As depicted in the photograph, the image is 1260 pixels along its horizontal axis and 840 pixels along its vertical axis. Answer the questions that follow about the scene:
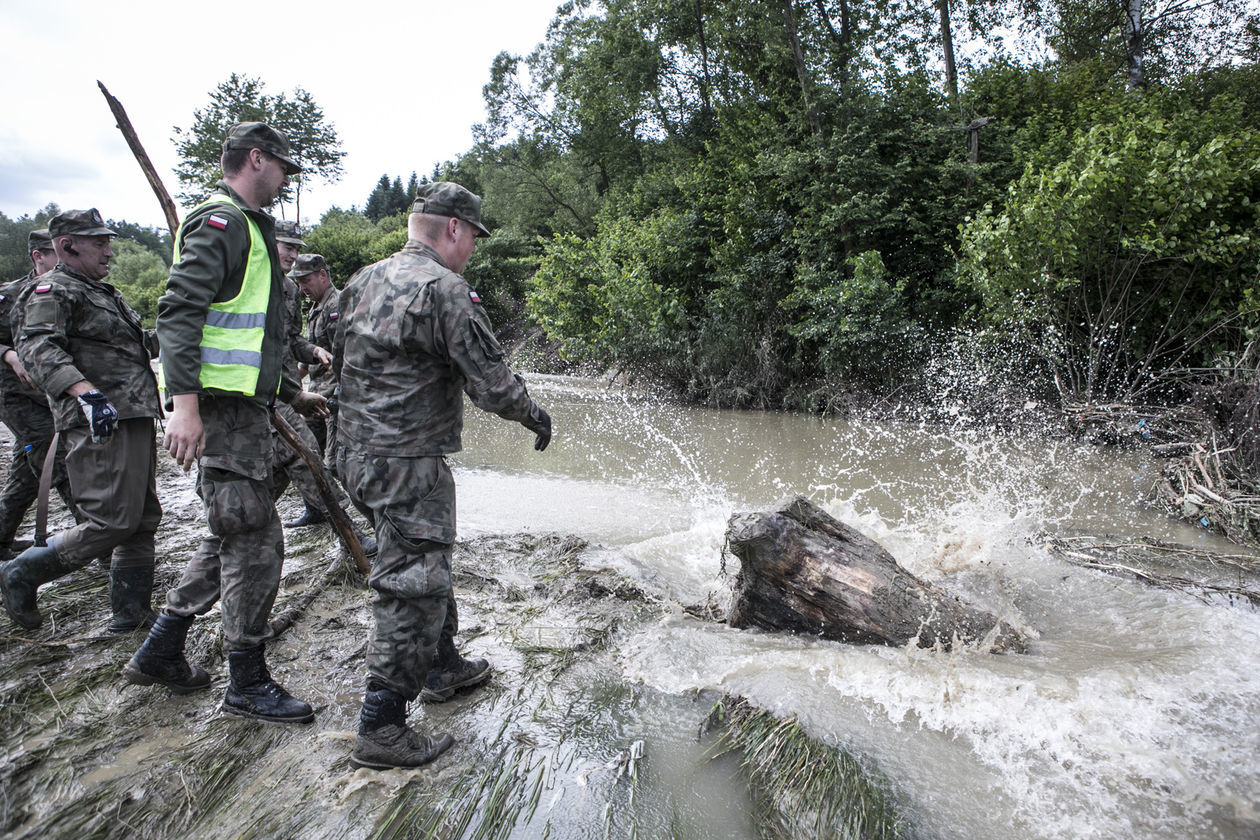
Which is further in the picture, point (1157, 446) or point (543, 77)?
point (543, 77)

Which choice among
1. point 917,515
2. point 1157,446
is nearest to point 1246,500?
point 1157,446

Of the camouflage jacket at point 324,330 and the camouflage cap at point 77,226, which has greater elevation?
the camouflage cap at point 77,226

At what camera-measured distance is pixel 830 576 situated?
3592 mm

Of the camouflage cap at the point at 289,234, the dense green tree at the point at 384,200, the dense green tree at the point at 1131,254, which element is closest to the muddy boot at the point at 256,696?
the camouflage cap at the point at 289,234

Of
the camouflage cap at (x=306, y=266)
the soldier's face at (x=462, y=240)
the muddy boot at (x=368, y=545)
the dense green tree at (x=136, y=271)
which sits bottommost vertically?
the muddy boot at (x=368, y=545)

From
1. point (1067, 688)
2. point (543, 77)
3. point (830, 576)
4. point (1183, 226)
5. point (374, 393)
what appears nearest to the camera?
point (374, 393)

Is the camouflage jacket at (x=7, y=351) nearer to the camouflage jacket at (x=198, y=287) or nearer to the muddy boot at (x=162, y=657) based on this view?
the muddy boot at (x=162, y=657)

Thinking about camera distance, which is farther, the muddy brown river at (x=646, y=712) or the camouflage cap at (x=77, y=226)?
the camouflage cap at (x=77, y=226)

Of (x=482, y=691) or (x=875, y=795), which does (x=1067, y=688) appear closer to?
(x=875, y=795)

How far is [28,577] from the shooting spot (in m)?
3.24

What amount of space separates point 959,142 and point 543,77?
75.8ft

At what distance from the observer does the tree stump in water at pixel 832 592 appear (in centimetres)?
347

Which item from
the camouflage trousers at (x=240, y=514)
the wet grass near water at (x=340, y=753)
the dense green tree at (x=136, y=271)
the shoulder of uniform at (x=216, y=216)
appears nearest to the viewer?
the wet grass near water at (x=340, y=753)

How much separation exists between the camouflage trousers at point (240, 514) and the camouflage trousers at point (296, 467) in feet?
5.06
